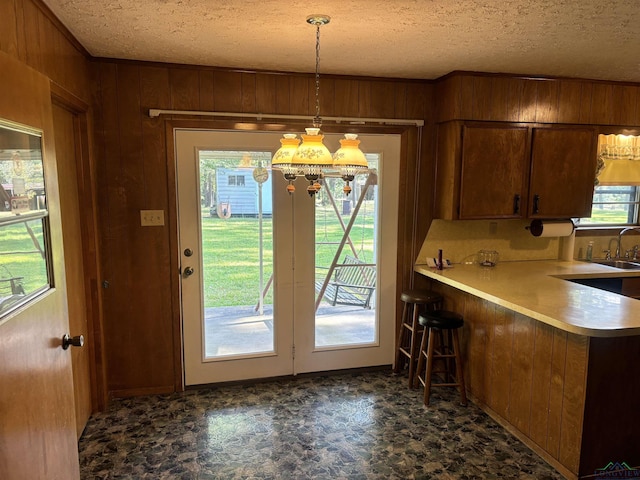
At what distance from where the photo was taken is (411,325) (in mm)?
3584

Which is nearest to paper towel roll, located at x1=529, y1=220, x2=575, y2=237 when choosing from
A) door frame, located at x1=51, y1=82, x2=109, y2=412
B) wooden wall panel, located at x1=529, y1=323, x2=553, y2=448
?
wooden wall panel, located at x1=529, y1=323, x2=553, y2=448

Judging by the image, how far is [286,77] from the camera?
3182mm

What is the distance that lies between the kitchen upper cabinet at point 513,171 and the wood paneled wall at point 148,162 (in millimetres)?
678

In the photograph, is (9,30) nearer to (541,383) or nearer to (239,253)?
(239,253)

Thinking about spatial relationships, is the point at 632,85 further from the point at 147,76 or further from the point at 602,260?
the point at 147,76

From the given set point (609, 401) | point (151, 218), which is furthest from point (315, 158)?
point (609, 401)

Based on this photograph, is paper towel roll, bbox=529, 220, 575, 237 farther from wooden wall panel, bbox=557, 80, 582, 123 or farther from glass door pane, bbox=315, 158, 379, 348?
glass door pane, bbox=315, 158, 379, 348

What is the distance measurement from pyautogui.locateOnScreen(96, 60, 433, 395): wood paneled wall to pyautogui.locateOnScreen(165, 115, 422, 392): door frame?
0.02m

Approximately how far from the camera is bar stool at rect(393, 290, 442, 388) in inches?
130

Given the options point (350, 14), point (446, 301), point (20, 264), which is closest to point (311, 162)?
point (350, 14)

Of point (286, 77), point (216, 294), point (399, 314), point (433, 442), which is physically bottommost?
point (433, 442)

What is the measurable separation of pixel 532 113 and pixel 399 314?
1.83 m

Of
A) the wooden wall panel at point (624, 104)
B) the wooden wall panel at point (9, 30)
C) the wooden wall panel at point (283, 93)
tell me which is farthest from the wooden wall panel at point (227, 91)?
the wooden wall panel at point (624, 104)

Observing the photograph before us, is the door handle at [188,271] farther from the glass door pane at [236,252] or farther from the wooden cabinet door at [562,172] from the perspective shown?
the wooden cabinet door at [562,172]
